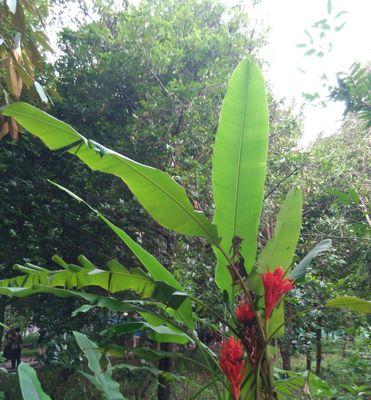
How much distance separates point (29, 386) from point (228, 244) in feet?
3.33

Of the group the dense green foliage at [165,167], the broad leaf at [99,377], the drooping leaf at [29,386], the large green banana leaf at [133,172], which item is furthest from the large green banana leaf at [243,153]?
the dense green foliage at [165,167]

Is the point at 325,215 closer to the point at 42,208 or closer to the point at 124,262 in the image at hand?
the point at 124,262

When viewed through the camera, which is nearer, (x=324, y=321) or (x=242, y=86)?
(x=242, y=86)

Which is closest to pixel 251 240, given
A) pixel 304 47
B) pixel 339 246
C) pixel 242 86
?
pixel 242 86

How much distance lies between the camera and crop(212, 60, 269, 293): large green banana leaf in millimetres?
1668

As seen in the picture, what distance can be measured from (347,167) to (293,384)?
13.6 feet

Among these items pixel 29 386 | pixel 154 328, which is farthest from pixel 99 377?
pixel 154 328

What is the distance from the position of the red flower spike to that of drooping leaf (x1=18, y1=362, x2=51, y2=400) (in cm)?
92

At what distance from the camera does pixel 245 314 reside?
1.39 meters

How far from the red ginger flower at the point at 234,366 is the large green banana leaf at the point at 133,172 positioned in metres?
0.39

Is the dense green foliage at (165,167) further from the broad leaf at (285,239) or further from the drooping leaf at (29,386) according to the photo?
the drooping leaf at (29,386)

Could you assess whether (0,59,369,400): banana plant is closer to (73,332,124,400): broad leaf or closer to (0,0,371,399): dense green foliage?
(73,332,124,400): broad leaf

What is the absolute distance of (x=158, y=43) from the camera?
5.08 m

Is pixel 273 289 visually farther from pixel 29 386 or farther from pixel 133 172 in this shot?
pixel 29 386
